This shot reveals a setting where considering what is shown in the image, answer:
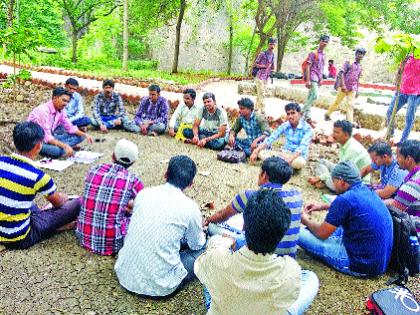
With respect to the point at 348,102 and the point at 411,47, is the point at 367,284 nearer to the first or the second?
the point at 411,47

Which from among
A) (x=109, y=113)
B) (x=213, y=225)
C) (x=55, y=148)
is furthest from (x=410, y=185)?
(x=109, y=113)

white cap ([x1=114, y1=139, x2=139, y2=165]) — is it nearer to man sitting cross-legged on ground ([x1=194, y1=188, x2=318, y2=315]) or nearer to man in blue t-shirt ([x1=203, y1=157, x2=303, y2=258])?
man in blue t-shirt ([x1=203, y1=157, x2=303, y2=258])

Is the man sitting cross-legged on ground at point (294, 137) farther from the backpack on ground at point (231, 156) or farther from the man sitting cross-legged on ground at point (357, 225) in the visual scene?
the man sitting cross-legged on ground at point (357, 225)

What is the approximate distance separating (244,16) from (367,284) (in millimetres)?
15273

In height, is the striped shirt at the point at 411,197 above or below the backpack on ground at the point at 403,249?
above

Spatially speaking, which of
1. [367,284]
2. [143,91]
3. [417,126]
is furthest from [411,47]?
[143,91]

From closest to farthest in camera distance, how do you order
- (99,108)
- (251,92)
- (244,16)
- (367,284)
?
(367,284) → (99,108) → (251,92) → (244,16)

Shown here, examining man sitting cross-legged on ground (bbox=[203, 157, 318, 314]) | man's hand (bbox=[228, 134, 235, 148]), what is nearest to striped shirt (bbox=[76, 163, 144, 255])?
man sitting cross-legged on ground (bbox=[203, 157, 318, 314])

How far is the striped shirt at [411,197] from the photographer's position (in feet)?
12.3

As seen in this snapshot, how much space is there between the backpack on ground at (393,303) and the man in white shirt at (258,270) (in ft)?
4.01

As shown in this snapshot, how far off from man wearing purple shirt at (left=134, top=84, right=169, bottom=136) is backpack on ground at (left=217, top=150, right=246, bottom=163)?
1.56 metres

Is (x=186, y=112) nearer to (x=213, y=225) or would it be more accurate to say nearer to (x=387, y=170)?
(x=387, y=170)

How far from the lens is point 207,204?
484 cm

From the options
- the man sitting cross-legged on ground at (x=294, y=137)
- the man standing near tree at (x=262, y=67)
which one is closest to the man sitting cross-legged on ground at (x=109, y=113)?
the man sitting cross-legged on ground at (x=294, y=137)
